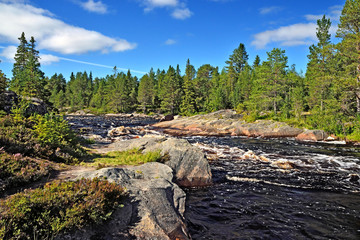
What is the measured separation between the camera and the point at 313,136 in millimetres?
26828

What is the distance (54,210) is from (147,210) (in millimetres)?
2262

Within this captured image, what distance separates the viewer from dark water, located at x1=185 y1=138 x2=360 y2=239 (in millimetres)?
6625

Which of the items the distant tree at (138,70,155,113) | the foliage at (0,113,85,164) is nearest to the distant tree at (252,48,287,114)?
the foliage at (0,113,85,164)

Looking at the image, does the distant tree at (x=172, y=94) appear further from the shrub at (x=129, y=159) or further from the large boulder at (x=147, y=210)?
the large boulder at (x=147, y=210)

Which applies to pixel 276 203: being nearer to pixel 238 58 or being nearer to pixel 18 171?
pixel 18 171

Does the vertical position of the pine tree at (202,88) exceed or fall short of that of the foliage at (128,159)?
it exceeds it

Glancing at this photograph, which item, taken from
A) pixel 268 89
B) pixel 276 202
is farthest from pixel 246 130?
pixel 276 202

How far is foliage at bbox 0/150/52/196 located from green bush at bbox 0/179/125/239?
4.62ft

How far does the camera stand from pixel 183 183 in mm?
10047

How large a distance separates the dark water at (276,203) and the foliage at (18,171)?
5.31 metres

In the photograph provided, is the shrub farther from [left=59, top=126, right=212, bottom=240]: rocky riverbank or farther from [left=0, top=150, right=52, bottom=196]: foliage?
[left=0, top=150, right=52, bottom=196]: foliage

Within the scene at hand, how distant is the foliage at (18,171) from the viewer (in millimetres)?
5766

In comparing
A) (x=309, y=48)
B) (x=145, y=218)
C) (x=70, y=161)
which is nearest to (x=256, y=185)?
(x=145, y=218)

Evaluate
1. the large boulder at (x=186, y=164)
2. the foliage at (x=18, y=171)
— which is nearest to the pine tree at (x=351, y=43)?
the large boulder at (x=186, y=164)
